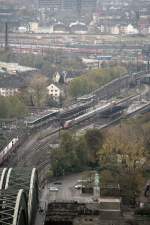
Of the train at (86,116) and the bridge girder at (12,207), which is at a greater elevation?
the bridge girder at (12,207)

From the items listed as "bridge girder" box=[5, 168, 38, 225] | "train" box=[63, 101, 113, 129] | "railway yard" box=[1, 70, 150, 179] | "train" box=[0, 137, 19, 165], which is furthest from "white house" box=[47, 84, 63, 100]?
"bridge girder" box=[5, 168, 38, 225]

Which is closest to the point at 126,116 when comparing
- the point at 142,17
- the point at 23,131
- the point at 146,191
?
the point at 23,131

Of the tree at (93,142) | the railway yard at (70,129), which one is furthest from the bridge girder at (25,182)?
the tree at (93,142)

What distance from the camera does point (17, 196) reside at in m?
10.6

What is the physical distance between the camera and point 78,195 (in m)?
15.1

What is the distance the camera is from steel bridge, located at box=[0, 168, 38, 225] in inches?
398

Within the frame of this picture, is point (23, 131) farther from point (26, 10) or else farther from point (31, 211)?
point (26, 10)

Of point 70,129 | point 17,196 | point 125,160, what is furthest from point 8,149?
point 17,196

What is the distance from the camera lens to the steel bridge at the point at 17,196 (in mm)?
10109

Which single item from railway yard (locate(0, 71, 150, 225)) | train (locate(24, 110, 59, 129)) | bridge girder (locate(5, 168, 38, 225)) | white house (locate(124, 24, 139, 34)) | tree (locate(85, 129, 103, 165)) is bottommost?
railway yard (locate(0, 71, 150, 225))

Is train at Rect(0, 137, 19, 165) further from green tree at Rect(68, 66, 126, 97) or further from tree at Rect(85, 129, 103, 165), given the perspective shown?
green tree at Rect(68, 66, 126, 97)

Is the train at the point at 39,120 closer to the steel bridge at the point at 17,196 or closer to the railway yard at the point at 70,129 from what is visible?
the railway yard at the point at 70,129

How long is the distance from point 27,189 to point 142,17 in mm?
49025

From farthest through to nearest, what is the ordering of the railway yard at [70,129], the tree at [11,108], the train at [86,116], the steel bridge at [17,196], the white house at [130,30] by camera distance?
the white house at [130,30]
the tree at [11,108]
the train at [86,116]
the railway yard at [70,129]
the steel bridge at [17,196]
